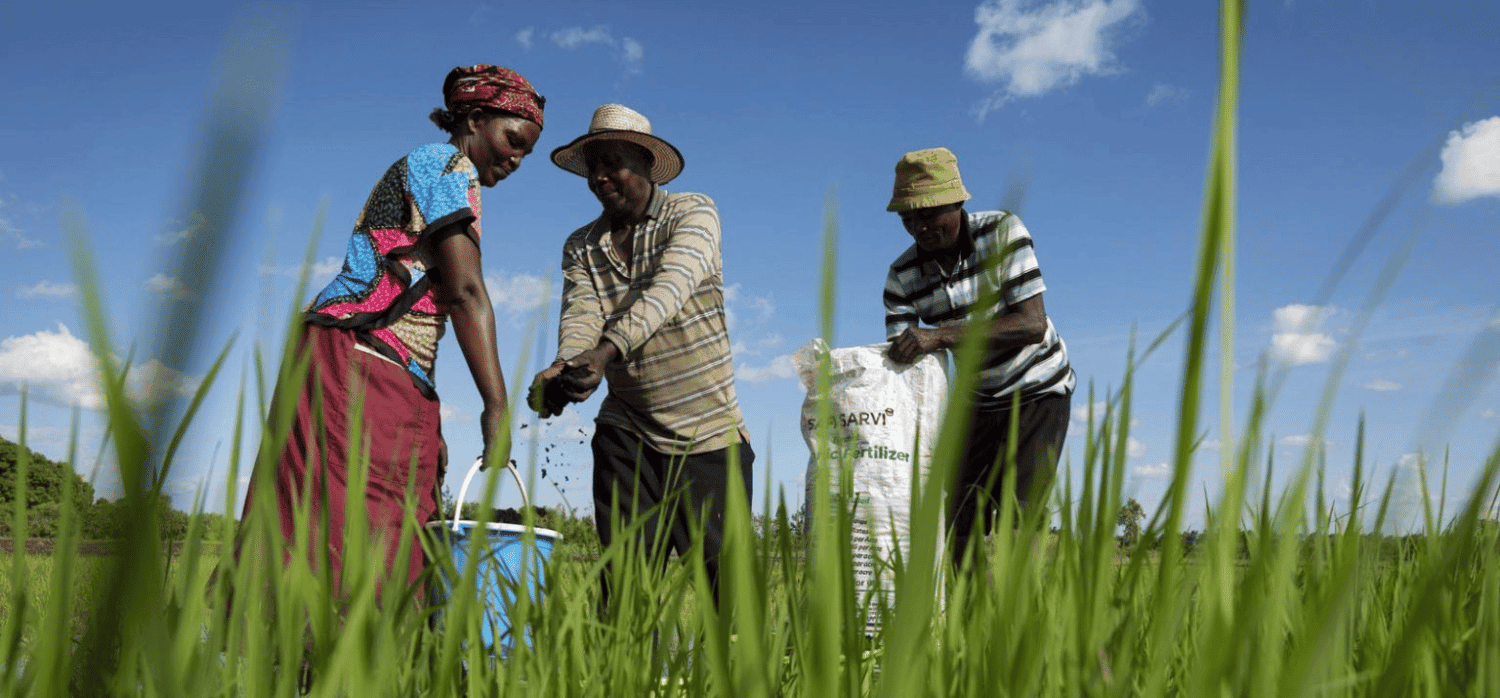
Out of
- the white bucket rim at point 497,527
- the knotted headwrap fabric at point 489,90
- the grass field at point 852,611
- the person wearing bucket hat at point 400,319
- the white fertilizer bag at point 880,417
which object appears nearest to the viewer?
the grass field at point 852,611

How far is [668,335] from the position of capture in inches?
118

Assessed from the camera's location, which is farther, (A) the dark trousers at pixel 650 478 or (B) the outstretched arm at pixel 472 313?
(A) the dark trousers at pixel 650 478

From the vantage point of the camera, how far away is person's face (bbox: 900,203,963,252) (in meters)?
3.12

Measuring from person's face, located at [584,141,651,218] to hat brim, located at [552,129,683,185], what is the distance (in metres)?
0.03

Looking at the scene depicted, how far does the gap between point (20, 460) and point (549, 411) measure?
2.09 meters

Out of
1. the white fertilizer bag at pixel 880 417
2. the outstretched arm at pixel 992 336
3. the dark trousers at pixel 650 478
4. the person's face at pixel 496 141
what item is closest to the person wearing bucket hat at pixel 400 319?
the person's face at pixel 496 141

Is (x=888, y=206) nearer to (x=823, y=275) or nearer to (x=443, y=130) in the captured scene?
(x=443, y=130)

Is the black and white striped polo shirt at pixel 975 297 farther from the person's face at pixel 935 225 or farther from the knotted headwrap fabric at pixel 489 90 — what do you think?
the knotted headwrap fabric at pixel 489 90

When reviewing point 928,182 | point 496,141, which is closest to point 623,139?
point 496,141

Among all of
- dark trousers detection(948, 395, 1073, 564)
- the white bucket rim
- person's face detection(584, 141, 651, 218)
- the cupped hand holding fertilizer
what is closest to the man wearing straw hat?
person's face detection(584, 141, 651, 218)

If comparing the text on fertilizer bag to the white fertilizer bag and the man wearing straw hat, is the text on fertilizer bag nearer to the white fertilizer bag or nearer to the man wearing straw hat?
the white fertilizer bag

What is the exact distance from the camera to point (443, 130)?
107 inches

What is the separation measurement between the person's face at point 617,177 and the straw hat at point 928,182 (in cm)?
79

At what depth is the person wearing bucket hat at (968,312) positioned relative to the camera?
9.89 feet
